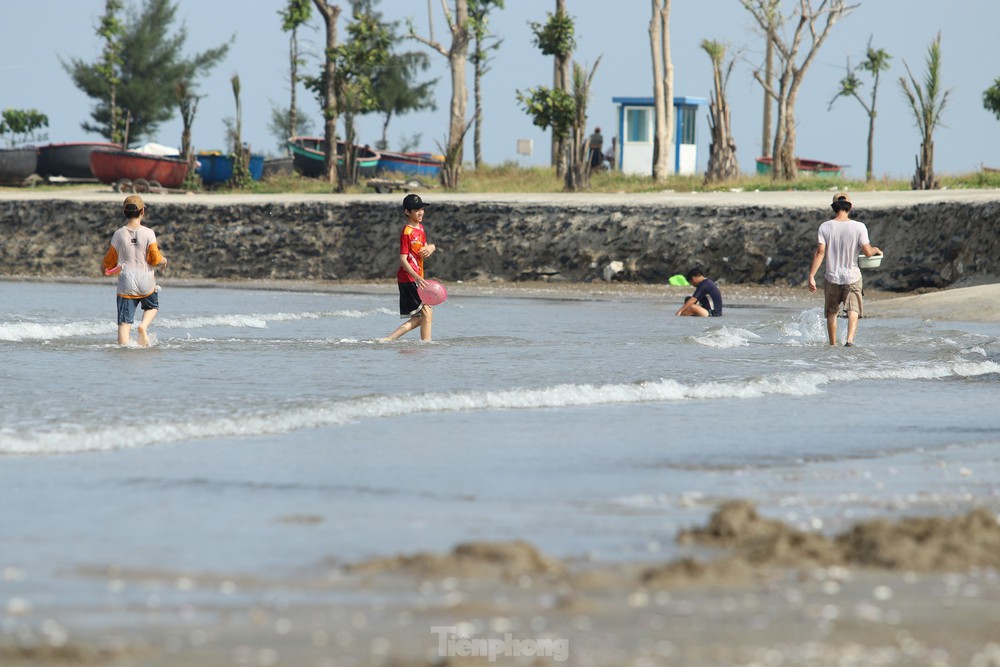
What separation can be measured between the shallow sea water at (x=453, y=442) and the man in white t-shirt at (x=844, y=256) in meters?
0.48

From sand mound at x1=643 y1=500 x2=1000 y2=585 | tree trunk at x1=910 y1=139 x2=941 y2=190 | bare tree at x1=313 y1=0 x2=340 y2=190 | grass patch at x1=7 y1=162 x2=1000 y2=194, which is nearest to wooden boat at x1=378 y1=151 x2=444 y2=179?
grass patch at x1=7 y1=162 x2=1000 y2=194

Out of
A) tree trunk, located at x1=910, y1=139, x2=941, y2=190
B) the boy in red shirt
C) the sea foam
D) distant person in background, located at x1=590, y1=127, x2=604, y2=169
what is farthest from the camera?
distant person in background, located at x1=590, y1=127, x2=604, y2=169

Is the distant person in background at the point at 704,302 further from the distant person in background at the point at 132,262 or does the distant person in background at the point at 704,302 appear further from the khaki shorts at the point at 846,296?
the distant person in background at the point at 132,262

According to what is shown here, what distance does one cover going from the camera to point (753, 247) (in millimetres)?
23500

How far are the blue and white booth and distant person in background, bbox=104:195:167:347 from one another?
3158 centimetres

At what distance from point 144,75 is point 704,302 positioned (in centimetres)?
4575

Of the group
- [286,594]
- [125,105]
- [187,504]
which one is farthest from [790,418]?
[125,105]

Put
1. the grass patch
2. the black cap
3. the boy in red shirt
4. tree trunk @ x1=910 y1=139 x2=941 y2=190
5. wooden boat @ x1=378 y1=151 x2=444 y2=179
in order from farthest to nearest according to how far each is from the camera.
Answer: wooden boat @ x1=378 y1=151 x2=444 y2=179, the grass patch, tree trunk @ x1=910 y1=139 x2=941 y2=190, the boy in red shirt, the black cap

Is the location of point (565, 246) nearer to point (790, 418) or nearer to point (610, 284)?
point (610, 284)

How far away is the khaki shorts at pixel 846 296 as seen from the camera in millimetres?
13297

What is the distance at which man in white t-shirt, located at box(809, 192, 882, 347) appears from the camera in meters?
13.2

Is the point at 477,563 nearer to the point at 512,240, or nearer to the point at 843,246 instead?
the point at 843,246

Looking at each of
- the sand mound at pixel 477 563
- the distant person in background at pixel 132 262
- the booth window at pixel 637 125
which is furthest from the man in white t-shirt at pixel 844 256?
the booth window at pixel 637 125

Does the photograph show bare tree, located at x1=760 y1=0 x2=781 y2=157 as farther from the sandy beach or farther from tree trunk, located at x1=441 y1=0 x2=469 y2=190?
the sandy beach
